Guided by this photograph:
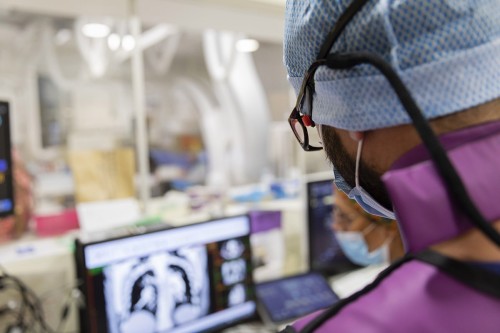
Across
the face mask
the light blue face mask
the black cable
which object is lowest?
the face mask

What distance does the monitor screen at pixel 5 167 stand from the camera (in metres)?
1.15

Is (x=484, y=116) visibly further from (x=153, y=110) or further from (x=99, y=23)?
(x=153, y=110)

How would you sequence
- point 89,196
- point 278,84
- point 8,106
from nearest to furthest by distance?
point 8,106, point 89,196, point 278,84

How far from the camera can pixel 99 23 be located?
2166 millimetres

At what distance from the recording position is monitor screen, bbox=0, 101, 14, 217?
1.15 m

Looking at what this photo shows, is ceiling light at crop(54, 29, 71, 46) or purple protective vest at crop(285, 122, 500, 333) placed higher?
ceiling light at crop(54, 29, 71, 46)

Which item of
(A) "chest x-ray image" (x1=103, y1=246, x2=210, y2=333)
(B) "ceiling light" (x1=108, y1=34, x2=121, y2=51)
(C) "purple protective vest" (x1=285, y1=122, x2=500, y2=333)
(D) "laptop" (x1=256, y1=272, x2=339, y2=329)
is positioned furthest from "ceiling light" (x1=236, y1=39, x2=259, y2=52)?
(C) "purple protective vest" (x1=285, y1=122, x2=500, y2=333)

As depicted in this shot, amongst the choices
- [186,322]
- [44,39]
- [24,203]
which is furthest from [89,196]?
[44,39]

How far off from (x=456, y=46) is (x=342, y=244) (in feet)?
4.85

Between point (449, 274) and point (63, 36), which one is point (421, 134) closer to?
point (449, 274)

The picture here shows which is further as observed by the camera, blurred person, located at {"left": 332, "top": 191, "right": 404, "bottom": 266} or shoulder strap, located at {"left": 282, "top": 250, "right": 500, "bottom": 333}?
blurred person, located at {"left": 332, "top": 191, "right": 404, "bottom": 266}

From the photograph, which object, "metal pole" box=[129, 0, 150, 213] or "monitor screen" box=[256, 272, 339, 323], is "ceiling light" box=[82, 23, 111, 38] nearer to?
"metal pole" box=[129, 0, 150, 213]

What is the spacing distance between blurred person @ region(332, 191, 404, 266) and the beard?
90 centimetres

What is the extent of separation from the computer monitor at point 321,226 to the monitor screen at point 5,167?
1081 mm
